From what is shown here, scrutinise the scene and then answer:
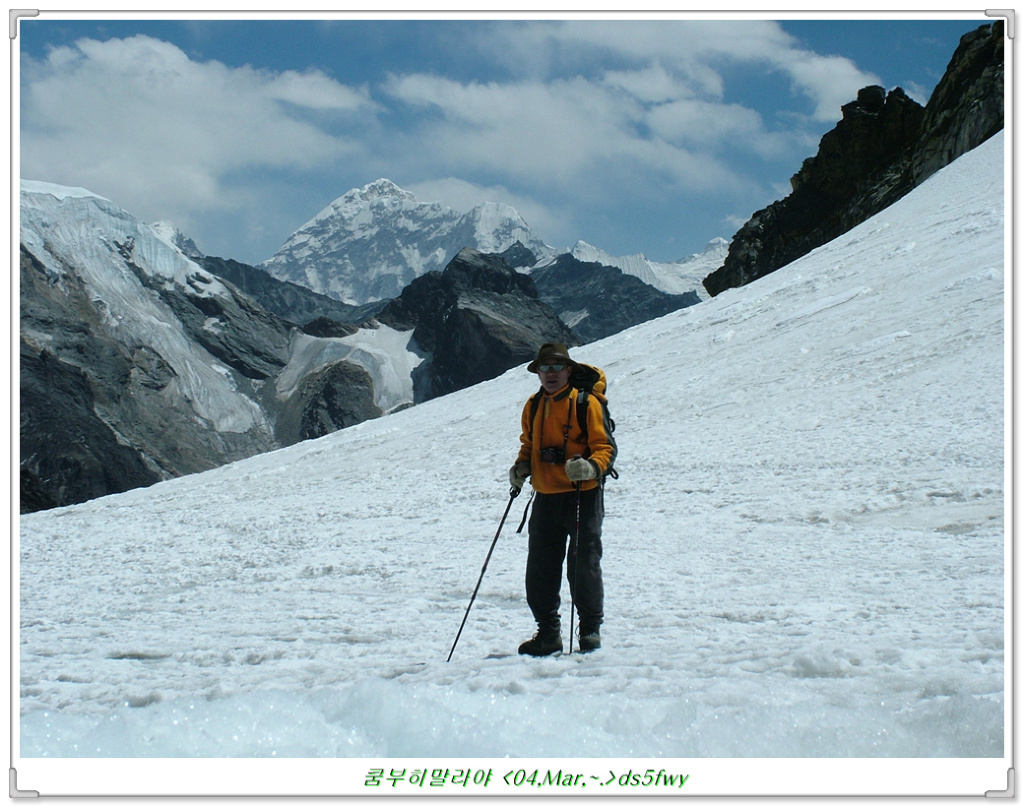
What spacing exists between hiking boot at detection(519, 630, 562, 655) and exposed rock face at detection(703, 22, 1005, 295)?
39.8 meters

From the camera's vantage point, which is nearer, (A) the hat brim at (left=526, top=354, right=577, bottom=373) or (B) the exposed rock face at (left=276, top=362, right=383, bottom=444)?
(A) the hat brim at (left=526, top=354, right=577, bottom=373)

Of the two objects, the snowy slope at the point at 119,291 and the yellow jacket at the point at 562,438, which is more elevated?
the snowy slope at the point at 119,291

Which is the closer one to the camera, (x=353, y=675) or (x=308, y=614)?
(x=353, y=675)

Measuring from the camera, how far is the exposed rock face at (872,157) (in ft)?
127

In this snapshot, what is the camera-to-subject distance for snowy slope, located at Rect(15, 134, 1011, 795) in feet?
10.9

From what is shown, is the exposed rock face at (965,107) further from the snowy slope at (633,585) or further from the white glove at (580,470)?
the white glove at (580,470)

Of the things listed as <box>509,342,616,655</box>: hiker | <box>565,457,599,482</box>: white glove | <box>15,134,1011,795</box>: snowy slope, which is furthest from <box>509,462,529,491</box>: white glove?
<box>15,134,1011,795</box>: snowy slope

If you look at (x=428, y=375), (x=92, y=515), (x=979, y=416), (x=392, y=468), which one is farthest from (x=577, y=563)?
(x=428, y=375)

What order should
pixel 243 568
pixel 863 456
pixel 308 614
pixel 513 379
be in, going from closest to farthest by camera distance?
1. pixel 308 614
2. pixel 243 568
3. pixel 863 456
4. pixel 513 379

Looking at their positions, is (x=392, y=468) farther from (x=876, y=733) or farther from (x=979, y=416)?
(x=876, y=733)

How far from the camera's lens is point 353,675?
430 cm

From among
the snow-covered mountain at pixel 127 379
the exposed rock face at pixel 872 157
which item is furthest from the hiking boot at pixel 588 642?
the snow-covered mountain at pixel 127 379

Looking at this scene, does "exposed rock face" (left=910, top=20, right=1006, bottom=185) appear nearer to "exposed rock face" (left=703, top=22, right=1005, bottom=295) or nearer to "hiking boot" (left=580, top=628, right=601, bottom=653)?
"exposed rock face" (left=703, top=22, right=1005, bottom=295)

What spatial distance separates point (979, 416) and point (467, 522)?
582 centimetres
